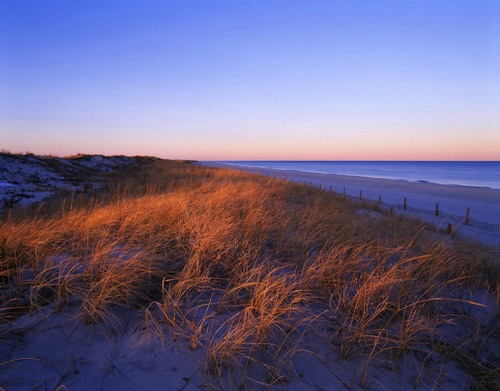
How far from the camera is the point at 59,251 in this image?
11.7 ft

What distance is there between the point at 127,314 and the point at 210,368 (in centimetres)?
104

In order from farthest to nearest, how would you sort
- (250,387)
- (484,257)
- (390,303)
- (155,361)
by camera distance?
1. (484,257)
2. (390,303)
3. (155,361)
4. (250,387)

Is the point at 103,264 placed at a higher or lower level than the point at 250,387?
higher

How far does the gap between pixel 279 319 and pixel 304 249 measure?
1.78m

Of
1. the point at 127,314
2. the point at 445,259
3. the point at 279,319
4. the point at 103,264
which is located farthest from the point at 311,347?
the point at 445,259

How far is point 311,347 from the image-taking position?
238 cm

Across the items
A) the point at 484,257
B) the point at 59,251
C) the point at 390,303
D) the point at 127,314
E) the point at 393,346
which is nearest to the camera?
the point at 393,346

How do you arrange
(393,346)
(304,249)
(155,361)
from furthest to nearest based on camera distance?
(304,249), (393,346), (155,361)

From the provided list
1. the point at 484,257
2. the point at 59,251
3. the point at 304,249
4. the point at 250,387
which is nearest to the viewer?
the point at 250,387

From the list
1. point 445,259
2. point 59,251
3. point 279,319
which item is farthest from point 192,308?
→ point 445,259

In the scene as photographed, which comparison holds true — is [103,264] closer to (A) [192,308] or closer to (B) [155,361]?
(A) [192,308]

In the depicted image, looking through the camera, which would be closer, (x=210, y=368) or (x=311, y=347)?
(x=210, y=368)

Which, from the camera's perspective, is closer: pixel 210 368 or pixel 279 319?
pixel 210 368

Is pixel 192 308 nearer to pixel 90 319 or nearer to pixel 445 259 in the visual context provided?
pixel 90 319
